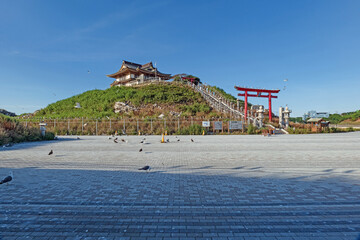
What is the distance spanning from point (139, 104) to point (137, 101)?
104 cm

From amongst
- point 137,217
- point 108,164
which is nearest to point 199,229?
point 137,217

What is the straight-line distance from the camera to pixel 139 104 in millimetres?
38938

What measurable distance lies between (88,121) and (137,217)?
27745 mm

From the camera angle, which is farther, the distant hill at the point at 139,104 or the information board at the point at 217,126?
the distant hill at the point at 139,104

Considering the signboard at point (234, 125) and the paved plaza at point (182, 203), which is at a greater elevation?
the signboard at point (234, 125)

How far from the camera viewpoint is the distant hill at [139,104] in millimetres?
35375

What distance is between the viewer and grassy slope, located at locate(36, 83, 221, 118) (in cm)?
3697

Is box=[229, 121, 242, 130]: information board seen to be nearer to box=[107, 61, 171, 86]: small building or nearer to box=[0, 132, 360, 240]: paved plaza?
box=[0, 132, 360, 240]: paved plaza

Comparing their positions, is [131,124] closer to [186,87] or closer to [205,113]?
[205,113]

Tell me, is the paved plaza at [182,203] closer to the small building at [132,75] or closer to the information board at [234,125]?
the information board at [234,125]

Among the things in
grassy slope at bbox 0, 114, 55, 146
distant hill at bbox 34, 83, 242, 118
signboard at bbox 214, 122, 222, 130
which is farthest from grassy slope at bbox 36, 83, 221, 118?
grassy slope at bbox 0, 114, 55, 146

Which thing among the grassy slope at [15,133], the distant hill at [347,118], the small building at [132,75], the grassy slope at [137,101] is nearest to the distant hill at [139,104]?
the grassy slope at [137,101]

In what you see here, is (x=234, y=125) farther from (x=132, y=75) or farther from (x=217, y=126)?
(x=132, y=75)

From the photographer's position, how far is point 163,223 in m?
3.50
